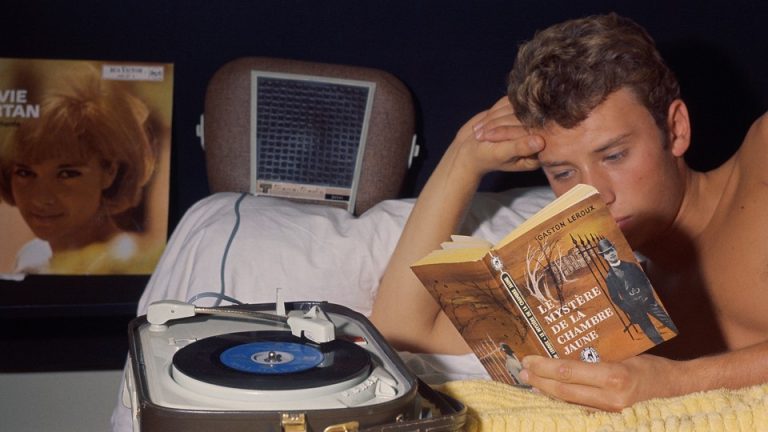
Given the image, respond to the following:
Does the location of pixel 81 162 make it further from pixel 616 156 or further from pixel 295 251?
pixel 616 156

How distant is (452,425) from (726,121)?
1723 mm

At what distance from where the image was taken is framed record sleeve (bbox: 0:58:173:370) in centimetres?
215

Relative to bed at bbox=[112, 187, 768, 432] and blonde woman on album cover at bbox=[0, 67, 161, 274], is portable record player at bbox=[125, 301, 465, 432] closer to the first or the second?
bed at bbox=[112, 187, 768, 432]

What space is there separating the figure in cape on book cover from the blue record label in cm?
26

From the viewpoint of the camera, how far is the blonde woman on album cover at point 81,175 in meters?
2.15

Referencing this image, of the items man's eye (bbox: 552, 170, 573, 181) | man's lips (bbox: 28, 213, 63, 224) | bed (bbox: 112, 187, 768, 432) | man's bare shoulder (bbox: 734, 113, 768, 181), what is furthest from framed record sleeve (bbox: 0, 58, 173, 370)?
man's bare shoulder (bbox: 734, 113, 768, 181)

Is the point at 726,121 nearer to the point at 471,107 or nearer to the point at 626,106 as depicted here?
the point at 471,107

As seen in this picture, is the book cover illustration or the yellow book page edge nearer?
the yellow book page edge

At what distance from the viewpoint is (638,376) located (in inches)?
47.2

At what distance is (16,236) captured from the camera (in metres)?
2.15

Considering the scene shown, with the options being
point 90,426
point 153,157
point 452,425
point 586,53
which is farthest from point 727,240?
point 90,426

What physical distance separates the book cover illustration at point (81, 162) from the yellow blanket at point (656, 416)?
123 centimetres

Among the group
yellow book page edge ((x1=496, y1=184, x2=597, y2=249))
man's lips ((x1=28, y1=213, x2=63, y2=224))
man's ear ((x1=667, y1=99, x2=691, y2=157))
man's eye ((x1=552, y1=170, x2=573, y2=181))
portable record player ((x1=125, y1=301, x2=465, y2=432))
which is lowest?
man's lips ((x1=28, y1=213, x2=63, y2=224))

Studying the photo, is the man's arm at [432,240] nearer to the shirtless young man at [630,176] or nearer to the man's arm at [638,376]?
the shirtless young man at [630,176]
